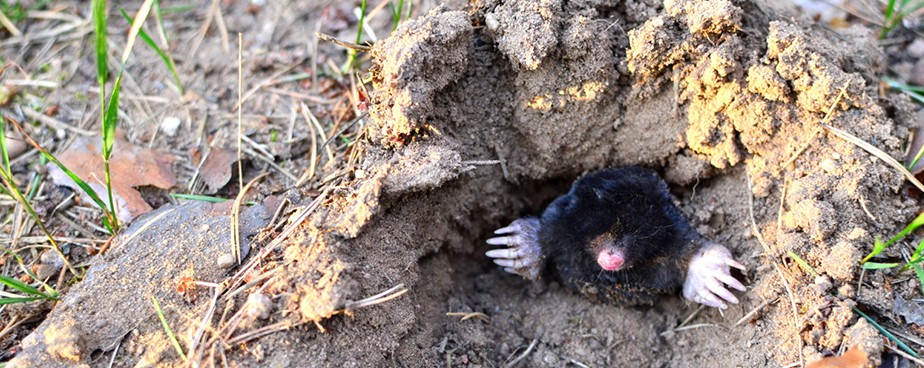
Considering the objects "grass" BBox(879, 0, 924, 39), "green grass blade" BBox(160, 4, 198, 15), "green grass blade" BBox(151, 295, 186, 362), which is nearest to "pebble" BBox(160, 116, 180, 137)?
"green grass blade" BBox(160, 4, 198, 15)

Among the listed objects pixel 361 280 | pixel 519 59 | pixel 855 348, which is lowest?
pixel 855 348

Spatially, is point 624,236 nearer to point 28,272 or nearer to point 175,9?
point 28,272

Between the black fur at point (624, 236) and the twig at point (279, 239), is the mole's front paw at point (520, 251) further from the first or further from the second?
the twig at point (279, 239)

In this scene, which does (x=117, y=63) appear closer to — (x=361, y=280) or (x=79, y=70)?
(x=79, y=70)

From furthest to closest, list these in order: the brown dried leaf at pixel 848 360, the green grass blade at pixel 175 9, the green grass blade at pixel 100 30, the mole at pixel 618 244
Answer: the green grass blade at pixel 175 9
the mole at pixel 618 244
the brown dried leaf at pixel 848 360
the green grass blade at pixel 100 30

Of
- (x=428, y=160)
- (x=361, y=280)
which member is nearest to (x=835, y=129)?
(x=428, y=160)

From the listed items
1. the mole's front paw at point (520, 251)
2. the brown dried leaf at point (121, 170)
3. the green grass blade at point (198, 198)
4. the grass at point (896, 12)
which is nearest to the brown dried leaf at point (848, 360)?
the mole's front paw at point (520, 251)
